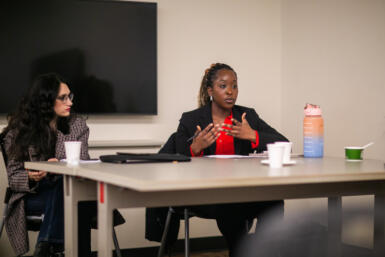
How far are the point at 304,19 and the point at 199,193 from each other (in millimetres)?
2516

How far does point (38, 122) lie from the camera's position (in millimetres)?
2549

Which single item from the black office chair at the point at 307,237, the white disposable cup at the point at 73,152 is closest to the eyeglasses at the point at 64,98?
the white disposable cup at the point at 73,152

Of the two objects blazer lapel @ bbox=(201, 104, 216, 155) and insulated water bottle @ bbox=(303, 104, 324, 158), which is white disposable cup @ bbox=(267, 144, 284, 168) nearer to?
insulated water bottle @ bbox=(303, 104, 324, 158)

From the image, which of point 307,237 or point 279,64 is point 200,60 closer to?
point 279,64

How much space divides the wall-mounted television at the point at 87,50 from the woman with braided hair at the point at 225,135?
2.14ft

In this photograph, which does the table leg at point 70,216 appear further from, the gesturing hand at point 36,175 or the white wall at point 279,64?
the white wall at point 279,64

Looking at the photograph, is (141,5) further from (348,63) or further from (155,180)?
(155,180)

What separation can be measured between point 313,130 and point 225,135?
0.63 meters

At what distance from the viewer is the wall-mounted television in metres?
3.07

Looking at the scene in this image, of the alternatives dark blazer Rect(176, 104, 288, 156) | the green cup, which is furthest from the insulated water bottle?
dark blazer Rect(176, 104, 288, 156)

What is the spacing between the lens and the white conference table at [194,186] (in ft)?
3.93

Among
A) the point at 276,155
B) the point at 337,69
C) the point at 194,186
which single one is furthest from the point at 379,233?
the point at 337,69

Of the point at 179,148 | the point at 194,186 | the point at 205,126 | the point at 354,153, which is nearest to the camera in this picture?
the point at 194,186

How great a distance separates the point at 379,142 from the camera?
306cm
